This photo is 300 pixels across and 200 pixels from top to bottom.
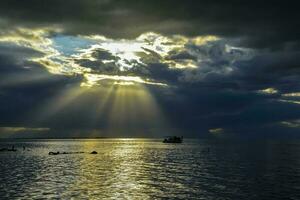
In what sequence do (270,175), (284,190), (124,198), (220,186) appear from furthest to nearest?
1. (270,175)
2. (220,186)
3. (284,190)
4. (124,198)

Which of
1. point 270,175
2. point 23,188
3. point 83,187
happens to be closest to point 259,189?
point 270,175

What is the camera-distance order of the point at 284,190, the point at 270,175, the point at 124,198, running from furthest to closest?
the point at 270,175 < the point at 284,190 < the point at 124,198

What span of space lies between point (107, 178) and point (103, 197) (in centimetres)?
2398

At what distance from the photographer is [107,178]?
271ft

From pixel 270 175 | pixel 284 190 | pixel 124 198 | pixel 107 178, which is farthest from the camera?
pixel 270 175

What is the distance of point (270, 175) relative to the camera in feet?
290

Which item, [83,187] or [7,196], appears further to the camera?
[83,187]

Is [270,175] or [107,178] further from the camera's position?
[270,175]

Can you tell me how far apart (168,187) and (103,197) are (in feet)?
48.7

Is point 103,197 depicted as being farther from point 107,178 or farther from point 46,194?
Answer: point 107,178

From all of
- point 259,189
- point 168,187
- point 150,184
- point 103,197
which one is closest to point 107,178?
point 150,184

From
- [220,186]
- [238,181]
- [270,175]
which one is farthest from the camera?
[270,175]

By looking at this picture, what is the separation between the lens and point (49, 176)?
86312 mm

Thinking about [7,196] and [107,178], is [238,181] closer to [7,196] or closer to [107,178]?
[107,178]
